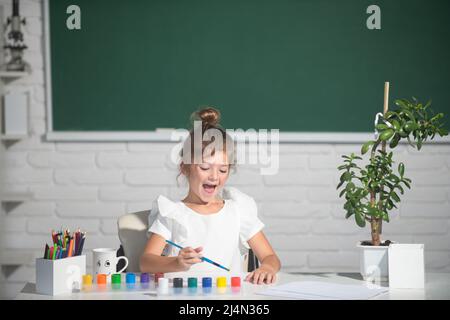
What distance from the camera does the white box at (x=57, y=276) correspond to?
141 centimetres

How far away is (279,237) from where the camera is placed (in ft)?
9.09

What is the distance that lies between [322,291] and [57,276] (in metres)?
0.58

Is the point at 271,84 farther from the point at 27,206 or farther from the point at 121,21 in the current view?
the point at 27,206

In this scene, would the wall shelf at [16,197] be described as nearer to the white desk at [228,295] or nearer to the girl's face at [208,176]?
the girl's face at [208,176]

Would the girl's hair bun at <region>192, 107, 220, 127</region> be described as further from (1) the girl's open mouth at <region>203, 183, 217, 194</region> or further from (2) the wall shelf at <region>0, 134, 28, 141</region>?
(2) the wall shelf at <region>0, 134, 28, 141</region>

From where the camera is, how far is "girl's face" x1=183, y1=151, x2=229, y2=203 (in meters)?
1.84

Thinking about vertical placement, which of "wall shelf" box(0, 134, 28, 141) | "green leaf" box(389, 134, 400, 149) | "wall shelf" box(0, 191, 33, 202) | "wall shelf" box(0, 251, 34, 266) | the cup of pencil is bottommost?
"wall shelf" box(0, 251, 34, 266)

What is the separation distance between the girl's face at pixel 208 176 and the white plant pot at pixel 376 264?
0.47 m

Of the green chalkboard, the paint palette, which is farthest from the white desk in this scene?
the green chalkboard

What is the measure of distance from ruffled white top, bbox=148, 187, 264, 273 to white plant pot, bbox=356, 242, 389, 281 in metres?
0.38

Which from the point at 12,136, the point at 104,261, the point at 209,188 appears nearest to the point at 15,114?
the point at 12,136

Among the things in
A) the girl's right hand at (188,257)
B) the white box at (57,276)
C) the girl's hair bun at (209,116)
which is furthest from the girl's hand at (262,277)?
the girl's hair bun at (209,116)
